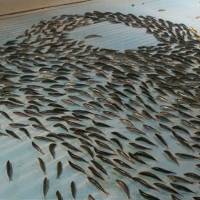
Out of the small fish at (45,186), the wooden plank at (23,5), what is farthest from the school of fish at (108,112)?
the wooden plank at (23,5)

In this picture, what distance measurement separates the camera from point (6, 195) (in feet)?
9.70

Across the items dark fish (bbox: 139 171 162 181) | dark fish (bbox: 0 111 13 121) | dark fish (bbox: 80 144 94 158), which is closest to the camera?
dark fish (bbox: 139 171 162 181)

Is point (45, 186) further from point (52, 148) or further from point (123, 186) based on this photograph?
point (123, 186)

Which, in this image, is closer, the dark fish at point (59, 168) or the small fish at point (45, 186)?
the small fish at point (45, 186)

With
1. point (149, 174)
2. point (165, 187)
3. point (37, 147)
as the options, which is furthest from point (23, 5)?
point (165, 187)

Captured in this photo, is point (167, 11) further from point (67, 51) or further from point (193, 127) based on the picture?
point (193, 127)

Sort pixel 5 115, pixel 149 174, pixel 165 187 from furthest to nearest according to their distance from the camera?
pixel 5 115
pixel 149 174
pixel 165 187

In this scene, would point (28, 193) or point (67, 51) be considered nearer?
point (28, 193)

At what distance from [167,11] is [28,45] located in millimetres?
2711

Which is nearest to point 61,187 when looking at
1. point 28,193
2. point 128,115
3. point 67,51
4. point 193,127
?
point 28,193

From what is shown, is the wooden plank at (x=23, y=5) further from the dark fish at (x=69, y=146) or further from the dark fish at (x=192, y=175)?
the dark fish at (x=192, y=175)

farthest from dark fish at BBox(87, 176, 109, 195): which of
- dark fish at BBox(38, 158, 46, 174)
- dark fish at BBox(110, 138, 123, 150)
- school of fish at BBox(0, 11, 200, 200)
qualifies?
dark fish at BBox(110, 138, 123, 150)

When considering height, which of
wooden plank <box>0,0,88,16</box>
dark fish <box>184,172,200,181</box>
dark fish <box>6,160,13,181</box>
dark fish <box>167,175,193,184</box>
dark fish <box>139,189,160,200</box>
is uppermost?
wooden plank <box>0,0,88,16</box>

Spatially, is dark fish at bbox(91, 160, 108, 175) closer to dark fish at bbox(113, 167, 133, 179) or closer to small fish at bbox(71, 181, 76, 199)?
dark fish at bbox(113, 167, 133, 179)
